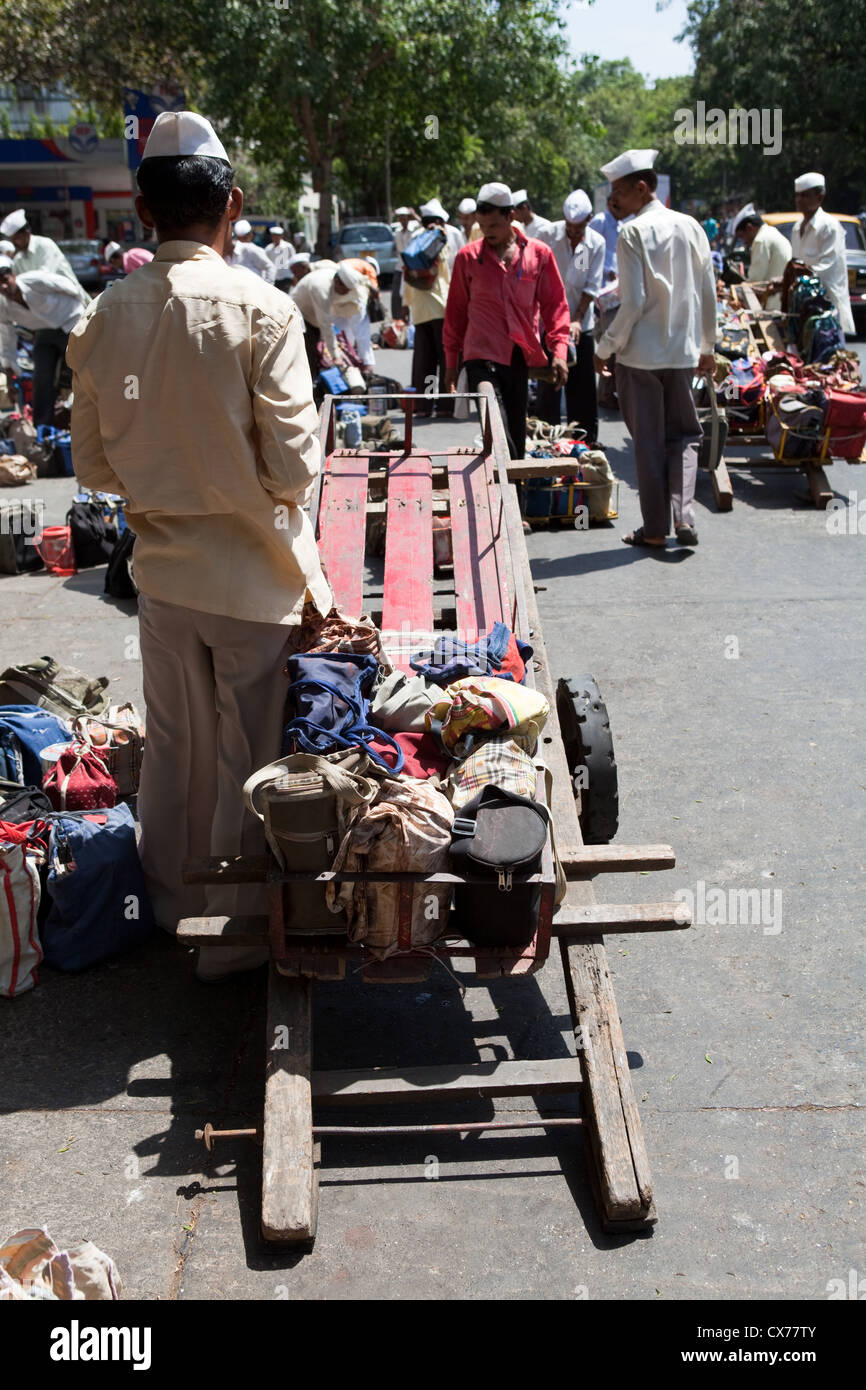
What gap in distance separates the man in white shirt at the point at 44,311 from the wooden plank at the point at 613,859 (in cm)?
851

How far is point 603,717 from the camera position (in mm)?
4453

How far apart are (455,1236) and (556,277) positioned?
21.2 feet

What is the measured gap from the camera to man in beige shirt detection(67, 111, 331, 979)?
317 cm

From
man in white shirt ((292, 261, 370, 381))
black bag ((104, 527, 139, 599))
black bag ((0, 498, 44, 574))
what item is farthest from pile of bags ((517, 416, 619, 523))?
black bag ((0, 498, 44, 574))

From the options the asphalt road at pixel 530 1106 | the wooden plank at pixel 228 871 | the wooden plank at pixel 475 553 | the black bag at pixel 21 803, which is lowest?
the asphalt road at pixel 530 1106

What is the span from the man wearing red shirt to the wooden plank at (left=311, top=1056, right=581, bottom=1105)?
5.71 meters

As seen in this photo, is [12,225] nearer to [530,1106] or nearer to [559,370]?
[559,370]

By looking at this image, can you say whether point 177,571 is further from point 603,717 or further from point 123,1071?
point 603,717

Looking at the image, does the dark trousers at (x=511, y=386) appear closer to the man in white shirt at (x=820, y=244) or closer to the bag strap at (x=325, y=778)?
the man in white shirt at (x=820, y=244)

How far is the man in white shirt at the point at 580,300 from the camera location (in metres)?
10.3

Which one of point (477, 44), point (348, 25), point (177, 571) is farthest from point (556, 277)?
point (477, 44)

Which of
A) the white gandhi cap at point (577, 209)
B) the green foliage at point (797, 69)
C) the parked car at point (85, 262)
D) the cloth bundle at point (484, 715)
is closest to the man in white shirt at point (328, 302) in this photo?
the white gandhi cap at point (577, 209)

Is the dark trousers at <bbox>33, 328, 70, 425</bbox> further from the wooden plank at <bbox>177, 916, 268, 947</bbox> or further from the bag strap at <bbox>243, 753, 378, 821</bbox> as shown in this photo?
the bag strap at <bbox>243, 753, 378, 821</bbox>
